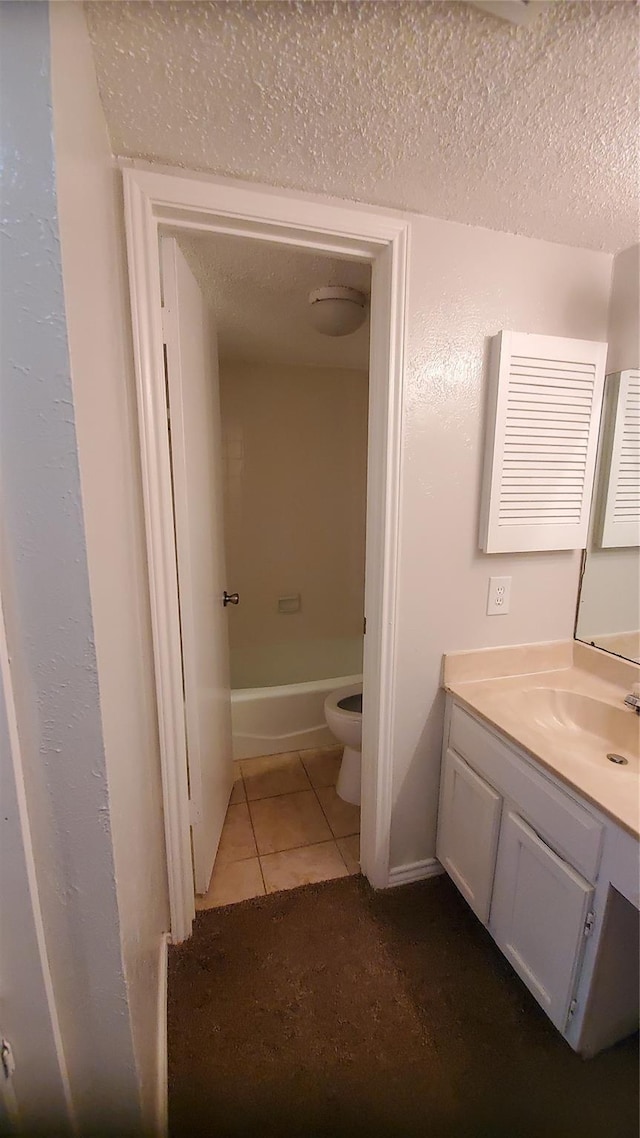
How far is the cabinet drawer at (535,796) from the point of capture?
0.93m

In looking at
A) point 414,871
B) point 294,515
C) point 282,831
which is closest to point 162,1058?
point 282,831

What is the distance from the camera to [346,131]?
881 mm

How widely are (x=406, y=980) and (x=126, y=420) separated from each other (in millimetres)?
1716

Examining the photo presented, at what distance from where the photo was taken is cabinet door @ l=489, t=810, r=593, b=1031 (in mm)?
966

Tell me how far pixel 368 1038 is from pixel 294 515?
2.39m

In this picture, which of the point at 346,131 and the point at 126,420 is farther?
the point at 126,420

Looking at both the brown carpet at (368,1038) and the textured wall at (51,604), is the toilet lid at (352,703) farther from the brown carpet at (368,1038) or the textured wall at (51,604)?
the textured wall at (51,604)

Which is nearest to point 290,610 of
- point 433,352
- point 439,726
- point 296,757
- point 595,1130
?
point 296,757

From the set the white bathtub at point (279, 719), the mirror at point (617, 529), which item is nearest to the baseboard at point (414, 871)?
the white bathtub at point (279, 719)

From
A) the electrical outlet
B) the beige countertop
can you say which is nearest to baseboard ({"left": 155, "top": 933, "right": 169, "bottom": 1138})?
the beige countertop

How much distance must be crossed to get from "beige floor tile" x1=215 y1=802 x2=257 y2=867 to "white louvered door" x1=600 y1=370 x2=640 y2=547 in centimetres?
179

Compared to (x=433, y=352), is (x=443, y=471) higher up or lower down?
lower down

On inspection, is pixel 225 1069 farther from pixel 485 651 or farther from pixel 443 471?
pixel 443 471

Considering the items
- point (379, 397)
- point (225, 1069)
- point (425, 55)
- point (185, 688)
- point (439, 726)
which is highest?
point (425, 55)
